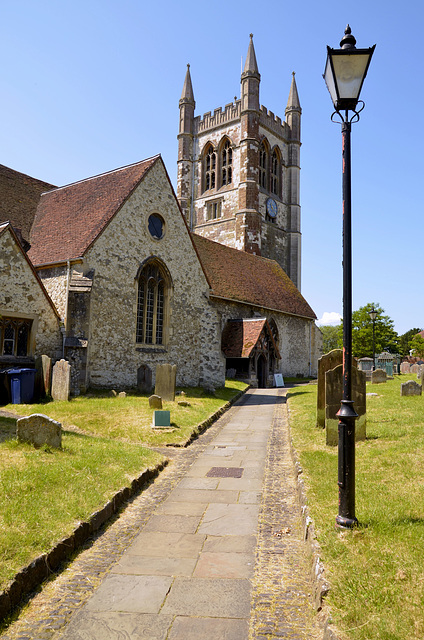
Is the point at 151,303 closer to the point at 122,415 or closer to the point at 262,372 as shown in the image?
the point at 122,415

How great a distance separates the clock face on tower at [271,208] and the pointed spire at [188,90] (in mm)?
14207

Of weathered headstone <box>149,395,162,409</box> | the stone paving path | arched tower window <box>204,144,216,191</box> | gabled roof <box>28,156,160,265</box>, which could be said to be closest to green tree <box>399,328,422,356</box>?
arched tower window <box>204,144,216,191</box>

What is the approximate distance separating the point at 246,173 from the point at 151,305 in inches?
1043

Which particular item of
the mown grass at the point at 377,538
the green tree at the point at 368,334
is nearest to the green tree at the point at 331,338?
the green tree at the point at 368,334

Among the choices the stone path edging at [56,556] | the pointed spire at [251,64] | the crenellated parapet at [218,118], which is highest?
the pointed spire at [251,64]

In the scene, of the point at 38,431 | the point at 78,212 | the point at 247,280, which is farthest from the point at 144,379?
the point at 247,280

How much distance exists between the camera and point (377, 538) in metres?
4.35

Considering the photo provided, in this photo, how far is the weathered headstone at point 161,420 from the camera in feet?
37.1

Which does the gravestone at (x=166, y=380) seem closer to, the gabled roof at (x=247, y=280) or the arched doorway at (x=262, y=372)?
the gabled roof at (x=247, y=280)

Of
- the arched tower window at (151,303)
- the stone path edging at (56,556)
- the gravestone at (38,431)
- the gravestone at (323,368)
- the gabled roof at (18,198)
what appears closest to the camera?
the stone path edging at (56,556)

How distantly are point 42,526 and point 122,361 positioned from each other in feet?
43.8

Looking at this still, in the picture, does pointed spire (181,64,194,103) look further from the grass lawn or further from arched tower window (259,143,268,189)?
the grass lawn

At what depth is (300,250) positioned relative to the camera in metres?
47.6

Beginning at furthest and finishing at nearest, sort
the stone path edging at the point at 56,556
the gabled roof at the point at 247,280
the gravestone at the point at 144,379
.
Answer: the gabled roof at the point at 247,280 < the gravestone at the point at 144,379 < the stone path edging at the point at 56,556
